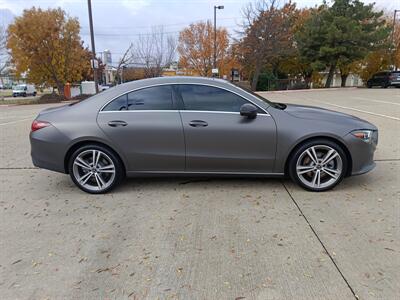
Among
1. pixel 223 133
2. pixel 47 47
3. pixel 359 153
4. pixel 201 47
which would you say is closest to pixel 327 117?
pixel 359 153

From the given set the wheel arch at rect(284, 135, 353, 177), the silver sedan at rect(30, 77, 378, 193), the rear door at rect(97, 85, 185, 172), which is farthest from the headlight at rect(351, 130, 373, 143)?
the rear door at rect(97, 85, 185, 172)

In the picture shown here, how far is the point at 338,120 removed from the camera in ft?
13.7

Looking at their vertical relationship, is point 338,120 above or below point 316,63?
below

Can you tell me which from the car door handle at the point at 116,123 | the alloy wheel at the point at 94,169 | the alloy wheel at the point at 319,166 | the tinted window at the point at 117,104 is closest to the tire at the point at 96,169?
the alloy wheel at the point at 94,169

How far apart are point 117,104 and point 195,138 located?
1161 mm

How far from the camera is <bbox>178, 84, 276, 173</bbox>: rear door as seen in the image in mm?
4094

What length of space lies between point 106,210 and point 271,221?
1.95 m

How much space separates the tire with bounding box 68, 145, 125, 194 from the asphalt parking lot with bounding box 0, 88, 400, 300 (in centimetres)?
15

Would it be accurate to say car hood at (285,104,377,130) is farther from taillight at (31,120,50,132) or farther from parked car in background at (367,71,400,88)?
parked car in background at (367,71,400,88)

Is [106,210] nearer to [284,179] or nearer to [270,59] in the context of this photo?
[284,179]

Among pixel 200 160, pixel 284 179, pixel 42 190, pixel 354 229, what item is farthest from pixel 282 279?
pixel 42 190

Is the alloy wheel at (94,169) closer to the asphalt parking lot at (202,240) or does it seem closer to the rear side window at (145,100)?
the asphalt parking lot at (202,240)

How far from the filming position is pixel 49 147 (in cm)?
425

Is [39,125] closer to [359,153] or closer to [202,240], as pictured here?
[202,240]
